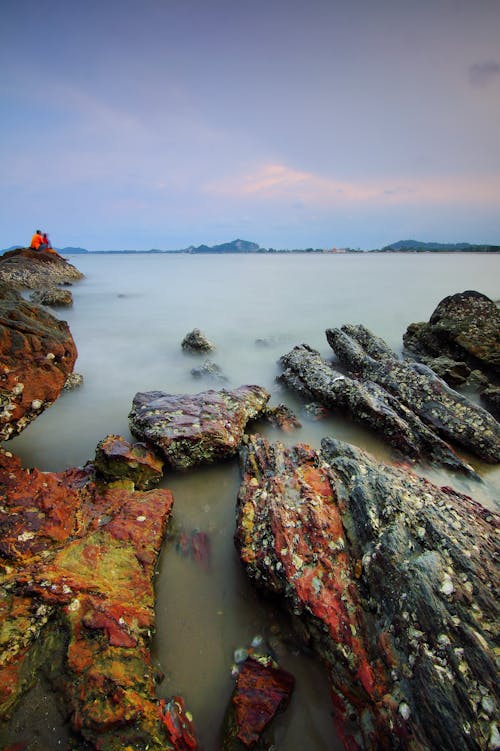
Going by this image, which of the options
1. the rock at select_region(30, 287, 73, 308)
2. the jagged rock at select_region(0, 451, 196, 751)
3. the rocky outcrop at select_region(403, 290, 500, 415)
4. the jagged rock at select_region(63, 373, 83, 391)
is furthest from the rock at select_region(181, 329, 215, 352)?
the rock at select_region(30, 287, 73, 308)

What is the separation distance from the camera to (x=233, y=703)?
244 cm

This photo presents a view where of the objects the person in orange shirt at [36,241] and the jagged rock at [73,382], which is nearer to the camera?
the jagged rock at [73,382]

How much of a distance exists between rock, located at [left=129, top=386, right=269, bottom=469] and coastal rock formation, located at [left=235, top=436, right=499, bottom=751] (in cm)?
108

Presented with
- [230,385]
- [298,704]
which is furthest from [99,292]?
[298,704]

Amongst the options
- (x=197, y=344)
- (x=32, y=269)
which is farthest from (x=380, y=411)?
(x=32, y=269)

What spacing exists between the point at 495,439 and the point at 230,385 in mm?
5405

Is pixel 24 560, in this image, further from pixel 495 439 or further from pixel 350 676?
pixel 495 439

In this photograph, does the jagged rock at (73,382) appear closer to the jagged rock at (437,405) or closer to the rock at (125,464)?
the rock at (125,464)

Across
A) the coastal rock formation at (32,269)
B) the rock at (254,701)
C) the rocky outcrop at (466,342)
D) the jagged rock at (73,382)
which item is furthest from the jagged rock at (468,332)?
the coastal rock formation at (32,269)

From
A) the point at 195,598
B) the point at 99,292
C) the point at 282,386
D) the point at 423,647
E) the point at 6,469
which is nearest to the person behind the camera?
the point at 423,647

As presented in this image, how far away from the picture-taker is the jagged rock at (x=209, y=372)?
859 centimetres

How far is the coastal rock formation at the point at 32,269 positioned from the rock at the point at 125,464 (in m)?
18.8

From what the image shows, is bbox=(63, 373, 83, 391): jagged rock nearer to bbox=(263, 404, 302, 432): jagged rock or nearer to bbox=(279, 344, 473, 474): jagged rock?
bbox=(263, 404, 302, 432): jagged rock

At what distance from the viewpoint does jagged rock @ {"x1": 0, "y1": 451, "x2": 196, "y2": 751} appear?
2156mm
